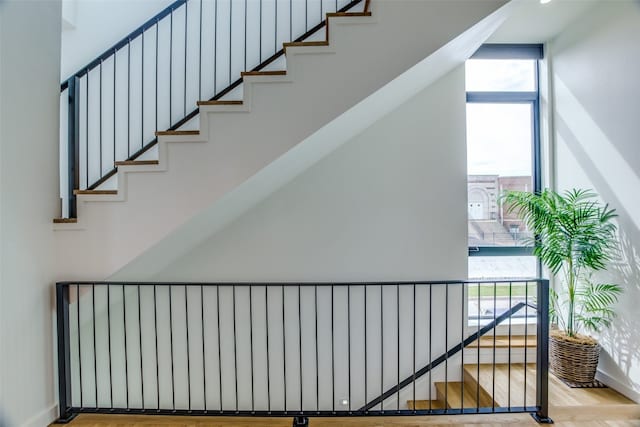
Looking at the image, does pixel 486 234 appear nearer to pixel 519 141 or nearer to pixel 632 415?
pixel 519 141

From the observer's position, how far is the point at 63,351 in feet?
7.38

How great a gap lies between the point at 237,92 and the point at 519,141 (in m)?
2.97

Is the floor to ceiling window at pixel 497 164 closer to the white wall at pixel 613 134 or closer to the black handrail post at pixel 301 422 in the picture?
the white wall at pixel 613 134

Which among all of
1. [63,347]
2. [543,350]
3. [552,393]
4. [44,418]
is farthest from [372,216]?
[44,418]

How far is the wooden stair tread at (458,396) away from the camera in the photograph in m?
2.94

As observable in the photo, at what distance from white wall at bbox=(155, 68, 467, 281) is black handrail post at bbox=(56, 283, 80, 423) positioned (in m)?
0.95

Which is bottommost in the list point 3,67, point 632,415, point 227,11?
point 632,415

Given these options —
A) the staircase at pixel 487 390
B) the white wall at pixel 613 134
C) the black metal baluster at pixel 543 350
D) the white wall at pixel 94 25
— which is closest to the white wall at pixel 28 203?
the white wall at pixel 94 25

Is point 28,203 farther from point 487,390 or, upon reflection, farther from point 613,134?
point 613,134

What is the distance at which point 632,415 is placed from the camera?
2.43 m

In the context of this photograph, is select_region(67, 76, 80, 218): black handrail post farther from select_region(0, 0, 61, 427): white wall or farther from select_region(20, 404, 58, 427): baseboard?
select_region(20, 404, 58, 427): baseboard

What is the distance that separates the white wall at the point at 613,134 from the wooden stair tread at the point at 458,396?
3.40ft

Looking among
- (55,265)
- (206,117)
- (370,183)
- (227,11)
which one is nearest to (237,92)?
(227,11)

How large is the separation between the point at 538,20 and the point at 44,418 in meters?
4.99
